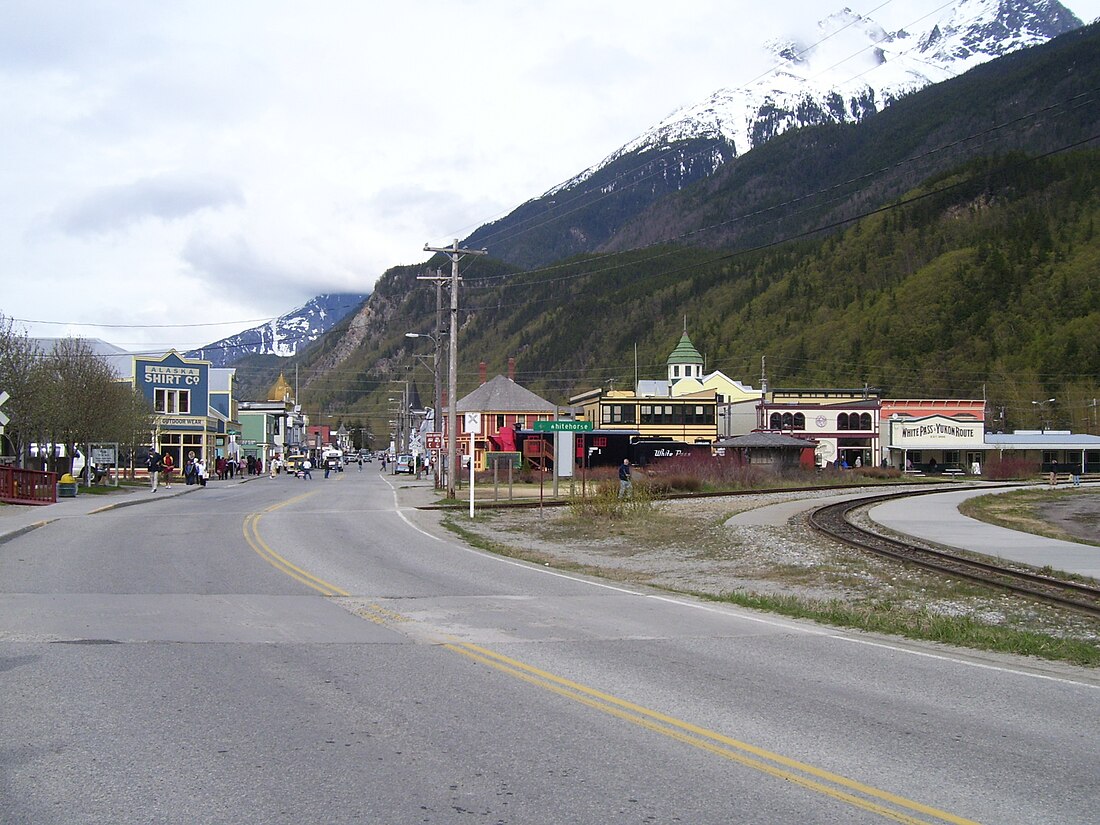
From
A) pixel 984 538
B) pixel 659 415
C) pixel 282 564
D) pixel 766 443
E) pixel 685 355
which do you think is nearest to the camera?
pixel 282 564

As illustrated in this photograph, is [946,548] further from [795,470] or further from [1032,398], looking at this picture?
[1032,398]

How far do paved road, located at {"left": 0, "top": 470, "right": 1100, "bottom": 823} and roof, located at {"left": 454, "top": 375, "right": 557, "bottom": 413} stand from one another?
251 feet

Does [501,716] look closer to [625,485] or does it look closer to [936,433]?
[625,485]

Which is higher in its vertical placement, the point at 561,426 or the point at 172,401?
the point at 172,401

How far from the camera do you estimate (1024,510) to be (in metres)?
38.6

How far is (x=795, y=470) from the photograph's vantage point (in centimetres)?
6431

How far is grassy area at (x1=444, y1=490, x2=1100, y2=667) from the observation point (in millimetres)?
11750

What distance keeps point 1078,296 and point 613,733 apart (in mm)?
152736

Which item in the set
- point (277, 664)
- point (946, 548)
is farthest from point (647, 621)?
point (946, 548)

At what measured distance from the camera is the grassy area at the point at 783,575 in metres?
11.8

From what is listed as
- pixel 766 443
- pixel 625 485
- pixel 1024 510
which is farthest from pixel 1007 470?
pixel 625 485

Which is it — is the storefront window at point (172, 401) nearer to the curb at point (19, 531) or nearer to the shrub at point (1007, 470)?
the curb at point (19, 531)

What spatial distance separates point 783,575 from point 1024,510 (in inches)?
986

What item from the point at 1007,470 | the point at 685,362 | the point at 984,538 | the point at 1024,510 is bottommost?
the point at 1007,470
